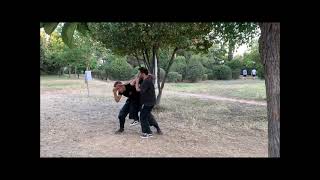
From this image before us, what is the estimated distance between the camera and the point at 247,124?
11570 mm

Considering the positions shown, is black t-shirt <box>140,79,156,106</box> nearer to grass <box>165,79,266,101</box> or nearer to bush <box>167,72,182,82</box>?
grass <box>165,79,266,101</box>

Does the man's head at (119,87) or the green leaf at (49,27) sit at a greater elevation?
the green leaf at (49,27)

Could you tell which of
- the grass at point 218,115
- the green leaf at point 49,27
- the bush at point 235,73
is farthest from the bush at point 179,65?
the green leaf at point 49,27

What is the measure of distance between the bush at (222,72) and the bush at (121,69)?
8985 mm

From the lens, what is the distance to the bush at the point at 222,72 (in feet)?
110

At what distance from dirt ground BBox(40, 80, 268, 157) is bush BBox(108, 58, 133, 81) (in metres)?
12.8

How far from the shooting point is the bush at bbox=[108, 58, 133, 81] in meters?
27.9

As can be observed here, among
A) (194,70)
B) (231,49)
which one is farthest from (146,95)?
(194,70)

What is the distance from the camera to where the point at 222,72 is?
3388 cm

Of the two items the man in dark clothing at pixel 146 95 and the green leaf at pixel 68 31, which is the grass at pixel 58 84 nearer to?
the man in dark clothing at pixel 146 95

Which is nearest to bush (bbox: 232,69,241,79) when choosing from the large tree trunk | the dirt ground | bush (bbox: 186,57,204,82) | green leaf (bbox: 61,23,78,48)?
bush (bbox: 186,57,204,82)

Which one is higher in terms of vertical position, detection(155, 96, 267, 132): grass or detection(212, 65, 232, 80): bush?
detection(212, 65, 232, 80): bush
